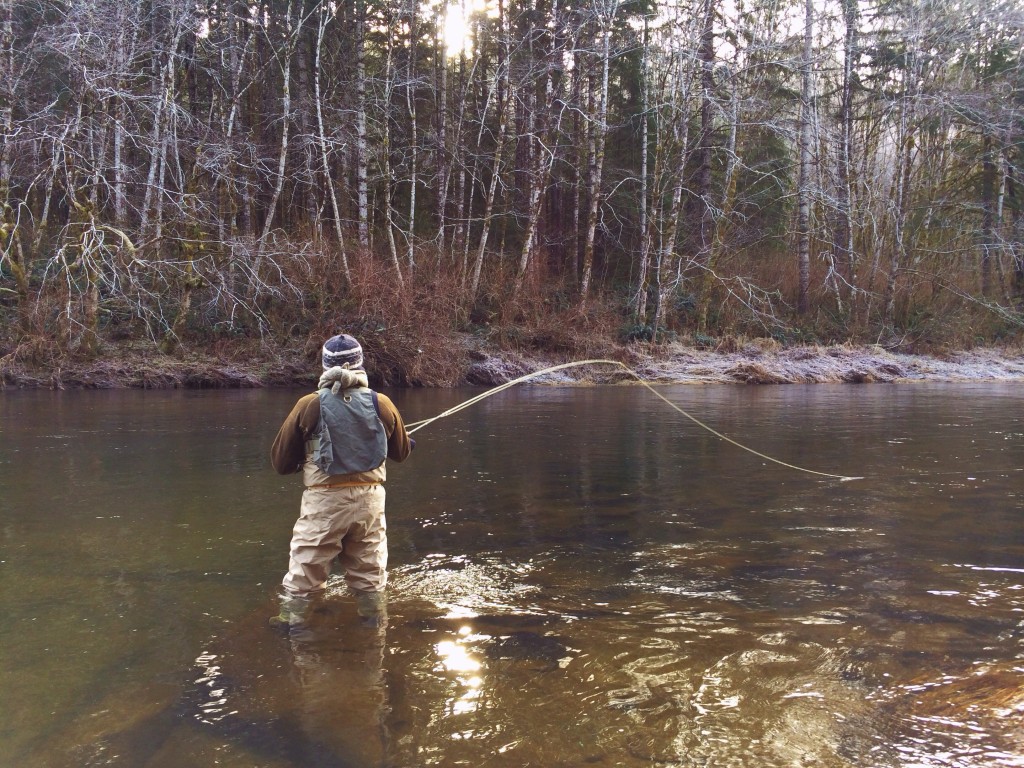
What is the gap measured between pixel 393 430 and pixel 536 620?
136 cm

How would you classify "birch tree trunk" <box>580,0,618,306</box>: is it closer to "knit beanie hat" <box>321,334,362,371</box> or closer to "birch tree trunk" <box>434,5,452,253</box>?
"birch tree trunk" <box>434,5,452,253</box>

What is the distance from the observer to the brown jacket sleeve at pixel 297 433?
425cm

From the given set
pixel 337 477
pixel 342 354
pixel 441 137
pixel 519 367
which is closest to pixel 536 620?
pixel 337 477

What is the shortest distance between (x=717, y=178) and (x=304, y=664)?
29.6 metres

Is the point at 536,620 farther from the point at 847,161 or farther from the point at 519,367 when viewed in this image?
the point at 847,161

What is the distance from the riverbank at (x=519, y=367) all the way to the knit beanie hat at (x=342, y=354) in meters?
14.9

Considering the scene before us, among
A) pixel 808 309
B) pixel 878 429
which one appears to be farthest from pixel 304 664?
pixel 808 309

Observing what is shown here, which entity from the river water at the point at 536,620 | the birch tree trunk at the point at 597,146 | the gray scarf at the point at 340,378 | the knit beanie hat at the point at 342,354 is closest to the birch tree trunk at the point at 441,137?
the birch tree trunk at the point at 597,146

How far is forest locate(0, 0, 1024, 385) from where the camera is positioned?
738 inches

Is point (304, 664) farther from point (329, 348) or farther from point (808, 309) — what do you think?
point (808, 309)

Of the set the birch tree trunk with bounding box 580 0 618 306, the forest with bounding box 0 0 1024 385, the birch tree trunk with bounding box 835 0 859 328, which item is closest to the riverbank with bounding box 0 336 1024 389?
the forest with bounding box 0 0 1024 385

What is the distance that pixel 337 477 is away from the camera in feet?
14.1

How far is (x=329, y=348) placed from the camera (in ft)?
14.3

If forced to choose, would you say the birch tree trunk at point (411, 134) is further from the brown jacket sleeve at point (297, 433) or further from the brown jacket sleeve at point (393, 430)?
the brown jacket sleeve at point (297, 433)
